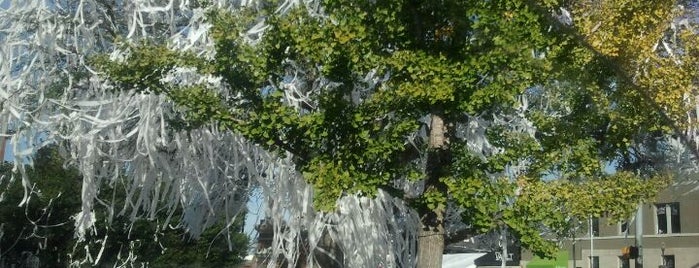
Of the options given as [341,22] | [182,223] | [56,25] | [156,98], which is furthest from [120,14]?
[341,22]

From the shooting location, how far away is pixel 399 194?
32.1 feet

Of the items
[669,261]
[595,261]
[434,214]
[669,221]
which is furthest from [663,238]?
[434,214]

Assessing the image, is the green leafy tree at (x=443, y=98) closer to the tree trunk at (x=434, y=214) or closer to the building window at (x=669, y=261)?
the tree trunk at (x=434, y=214)

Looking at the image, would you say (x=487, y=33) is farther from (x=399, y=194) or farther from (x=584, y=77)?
(x=399, y=194)

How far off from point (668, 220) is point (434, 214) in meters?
36.7

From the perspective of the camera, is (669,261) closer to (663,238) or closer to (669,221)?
(663,238)

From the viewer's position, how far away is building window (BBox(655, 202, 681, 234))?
139 ft

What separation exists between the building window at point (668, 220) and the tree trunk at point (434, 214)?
35009 mm

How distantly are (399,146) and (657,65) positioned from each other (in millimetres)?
3908

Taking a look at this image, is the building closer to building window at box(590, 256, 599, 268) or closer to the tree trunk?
building window at box(590, 256, 599, 268)

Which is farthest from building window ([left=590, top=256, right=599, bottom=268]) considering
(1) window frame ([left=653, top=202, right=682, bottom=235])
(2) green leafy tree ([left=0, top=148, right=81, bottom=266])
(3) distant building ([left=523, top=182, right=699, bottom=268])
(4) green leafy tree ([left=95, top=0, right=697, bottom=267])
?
(4) green leafy tree ([left=95, top=0, right=697, bottom=267])

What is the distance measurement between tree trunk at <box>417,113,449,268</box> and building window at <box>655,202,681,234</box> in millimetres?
35009

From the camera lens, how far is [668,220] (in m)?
43.0

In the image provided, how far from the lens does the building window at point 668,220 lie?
42419mm
